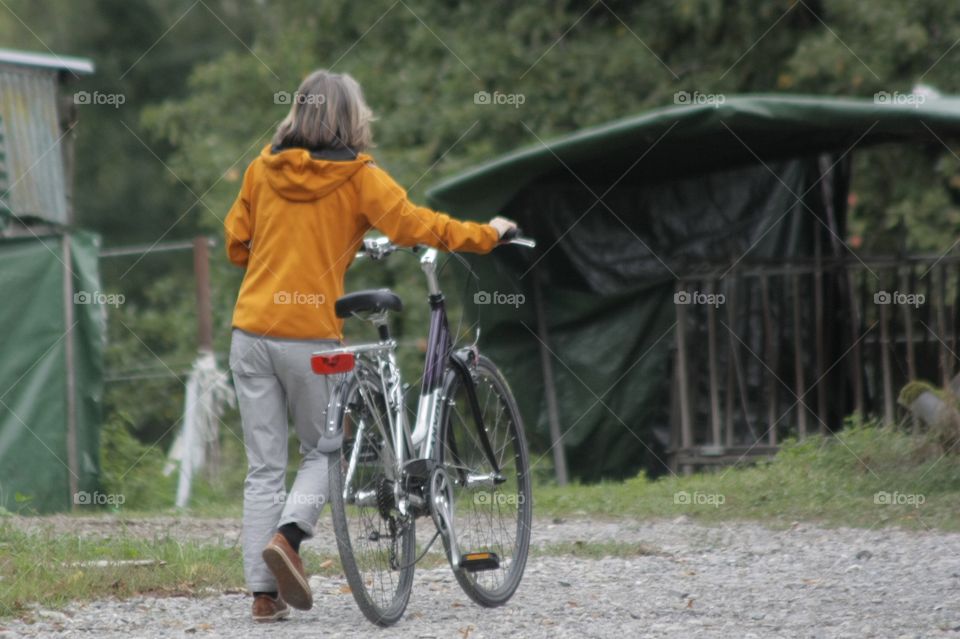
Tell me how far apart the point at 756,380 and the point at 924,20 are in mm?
5358

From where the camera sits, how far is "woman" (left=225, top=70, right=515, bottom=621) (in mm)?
5352

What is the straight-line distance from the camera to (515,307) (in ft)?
37.3

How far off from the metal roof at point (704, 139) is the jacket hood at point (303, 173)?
454cm

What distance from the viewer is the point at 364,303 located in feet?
17.1

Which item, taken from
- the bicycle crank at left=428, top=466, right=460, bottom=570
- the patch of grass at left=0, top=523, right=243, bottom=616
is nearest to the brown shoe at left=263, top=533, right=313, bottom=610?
the bicycle crank at left=428, top=466, right=460, bottom=570

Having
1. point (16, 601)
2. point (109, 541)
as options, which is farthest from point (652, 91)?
point (16, 601)

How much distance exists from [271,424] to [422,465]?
53cm

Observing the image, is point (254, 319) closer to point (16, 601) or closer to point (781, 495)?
point (16, 601)
